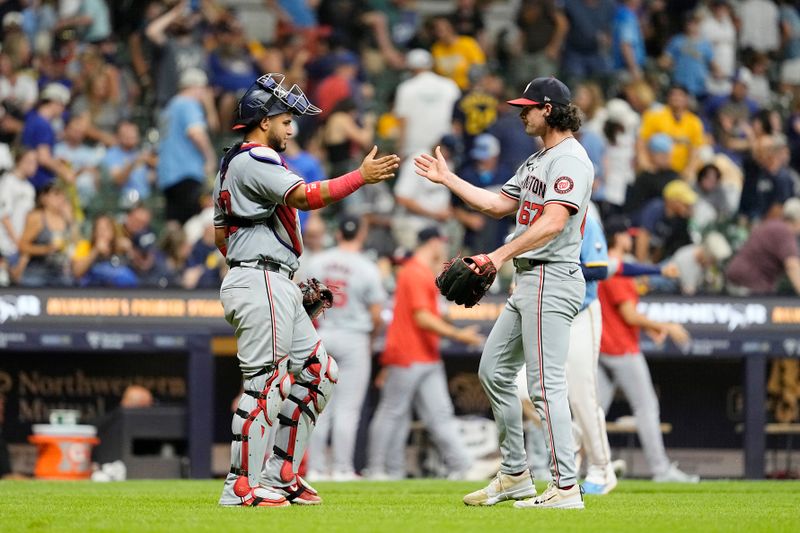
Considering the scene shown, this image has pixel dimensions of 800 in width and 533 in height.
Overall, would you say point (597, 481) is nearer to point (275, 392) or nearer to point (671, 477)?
point (671, 477)

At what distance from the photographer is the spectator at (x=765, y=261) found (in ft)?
45.6

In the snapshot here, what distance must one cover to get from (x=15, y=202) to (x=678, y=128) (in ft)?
25.6

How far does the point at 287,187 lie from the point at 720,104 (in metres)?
12.4

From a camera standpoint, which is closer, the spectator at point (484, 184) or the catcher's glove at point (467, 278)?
the catcher's glove at point (467, 278)

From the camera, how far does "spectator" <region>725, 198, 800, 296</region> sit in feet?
45.6

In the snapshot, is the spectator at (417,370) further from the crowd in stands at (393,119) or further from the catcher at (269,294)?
the catcher at (269,294)

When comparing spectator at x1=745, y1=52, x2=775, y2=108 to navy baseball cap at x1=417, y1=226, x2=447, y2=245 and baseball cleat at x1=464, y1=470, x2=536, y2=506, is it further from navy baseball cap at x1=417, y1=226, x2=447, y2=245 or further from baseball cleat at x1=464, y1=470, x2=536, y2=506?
baseball cleat at x1=464, y1=470, x2=536, y2=506

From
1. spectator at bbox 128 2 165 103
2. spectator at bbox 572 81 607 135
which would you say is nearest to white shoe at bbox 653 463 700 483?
spectator at bbox 572 81 607 135

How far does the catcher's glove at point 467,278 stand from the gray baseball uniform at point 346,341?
5.13m

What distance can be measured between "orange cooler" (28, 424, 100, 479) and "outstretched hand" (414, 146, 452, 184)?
585 cm

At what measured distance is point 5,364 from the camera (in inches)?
539

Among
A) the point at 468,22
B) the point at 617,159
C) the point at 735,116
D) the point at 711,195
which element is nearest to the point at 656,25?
the point at 735,116

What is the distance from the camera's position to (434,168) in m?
8.02

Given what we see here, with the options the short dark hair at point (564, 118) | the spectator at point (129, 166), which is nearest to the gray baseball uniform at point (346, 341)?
the spectator at point (129, 166)
